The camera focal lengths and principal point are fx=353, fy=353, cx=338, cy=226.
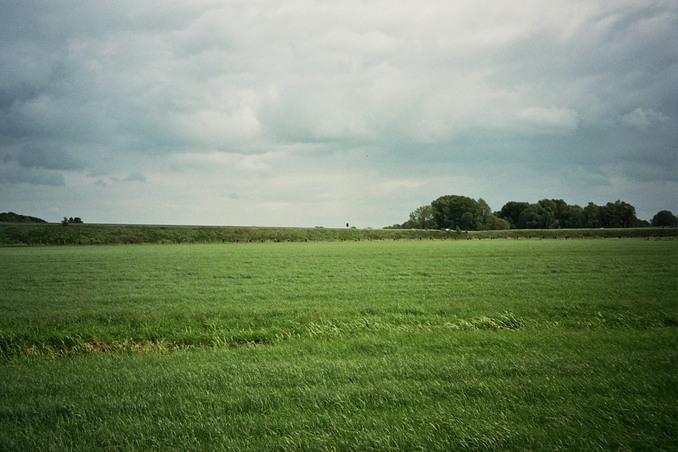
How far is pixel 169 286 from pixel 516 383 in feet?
63.8

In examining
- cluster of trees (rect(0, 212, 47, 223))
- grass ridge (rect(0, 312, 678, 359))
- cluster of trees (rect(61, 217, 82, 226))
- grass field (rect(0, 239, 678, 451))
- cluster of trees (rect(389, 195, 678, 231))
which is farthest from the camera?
cluster of trees (rect(389, 195, 678, 231))

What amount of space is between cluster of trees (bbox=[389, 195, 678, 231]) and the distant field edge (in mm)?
36875

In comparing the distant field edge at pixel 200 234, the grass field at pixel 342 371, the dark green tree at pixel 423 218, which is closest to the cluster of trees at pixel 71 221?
the distant field edge at pixel 200 234

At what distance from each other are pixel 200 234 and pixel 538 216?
16495 centimetres

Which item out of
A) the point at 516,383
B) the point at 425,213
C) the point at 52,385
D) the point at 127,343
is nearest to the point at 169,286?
the point at 127,343

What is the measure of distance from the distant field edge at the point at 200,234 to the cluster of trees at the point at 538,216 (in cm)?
3687

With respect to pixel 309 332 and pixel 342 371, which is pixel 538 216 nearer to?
pixel 309 332

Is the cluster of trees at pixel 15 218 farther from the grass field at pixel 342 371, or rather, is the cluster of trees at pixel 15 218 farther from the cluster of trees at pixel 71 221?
the grass field at pixel 342 371

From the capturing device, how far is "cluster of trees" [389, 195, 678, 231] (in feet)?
534

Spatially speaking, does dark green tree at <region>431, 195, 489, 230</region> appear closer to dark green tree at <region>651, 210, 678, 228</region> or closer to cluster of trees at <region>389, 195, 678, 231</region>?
cluster of trees at <region>389, 195, 678, 231</region>

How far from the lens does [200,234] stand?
9594 cm

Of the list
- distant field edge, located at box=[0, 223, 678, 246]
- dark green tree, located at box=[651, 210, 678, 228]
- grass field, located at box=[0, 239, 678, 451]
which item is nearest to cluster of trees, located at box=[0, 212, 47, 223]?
distant field edge, located at box=[0, 223, 678, 246]

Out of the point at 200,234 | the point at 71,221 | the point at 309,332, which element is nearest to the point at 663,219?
the point at 200,234

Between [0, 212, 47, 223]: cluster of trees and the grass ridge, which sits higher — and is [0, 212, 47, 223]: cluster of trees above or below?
above
